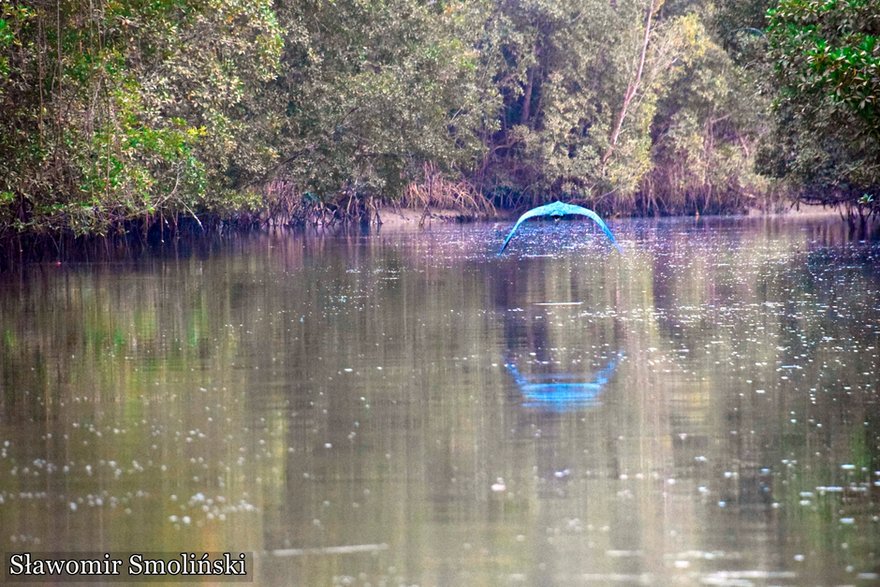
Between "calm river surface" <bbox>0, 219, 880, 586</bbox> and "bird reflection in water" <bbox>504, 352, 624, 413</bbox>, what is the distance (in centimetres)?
5

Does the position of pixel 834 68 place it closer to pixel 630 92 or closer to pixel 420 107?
pixel 420 107

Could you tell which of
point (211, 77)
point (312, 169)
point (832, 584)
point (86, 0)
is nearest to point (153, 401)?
point (832, 584)

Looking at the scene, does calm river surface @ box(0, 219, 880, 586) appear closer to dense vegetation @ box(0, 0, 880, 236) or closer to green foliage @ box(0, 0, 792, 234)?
dense vegetation @ box(0, 0, 880, 236)

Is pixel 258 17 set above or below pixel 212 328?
above

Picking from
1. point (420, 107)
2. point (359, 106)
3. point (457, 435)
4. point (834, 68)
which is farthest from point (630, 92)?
point (457, 435)

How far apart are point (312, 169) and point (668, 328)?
27.5 metres

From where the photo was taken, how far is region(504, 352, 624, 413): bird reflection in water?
9.93 meters

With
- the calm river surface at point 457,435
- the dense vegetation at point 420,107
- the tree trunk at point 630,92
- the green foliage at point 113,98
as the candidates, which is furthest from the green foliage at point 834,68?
the tree trunk at point 630,92

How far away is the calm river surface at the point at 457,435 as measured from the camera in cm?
625

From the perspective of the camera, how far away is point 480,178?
58719 mm

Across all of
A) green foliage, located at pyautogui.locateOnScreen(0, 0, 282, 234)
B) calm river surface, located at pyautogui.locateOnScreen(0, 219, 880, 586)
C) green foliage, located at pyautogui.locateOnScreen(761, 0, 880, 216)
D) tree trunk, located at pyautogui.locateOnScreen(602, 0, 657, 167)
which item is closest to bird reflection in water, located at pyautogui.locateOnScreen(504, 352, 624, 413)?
calm river surface, located at pyautogui.locateOnScreen(0, 219, 880, 586)

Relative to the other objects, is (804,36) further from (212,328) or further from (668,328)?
(212,328)

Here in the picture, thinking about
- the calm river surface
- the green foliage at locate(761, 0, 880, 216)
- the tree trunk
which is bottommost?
the calm river surface

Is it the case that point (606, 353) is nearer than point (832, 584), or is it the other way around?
point (832, 584)
